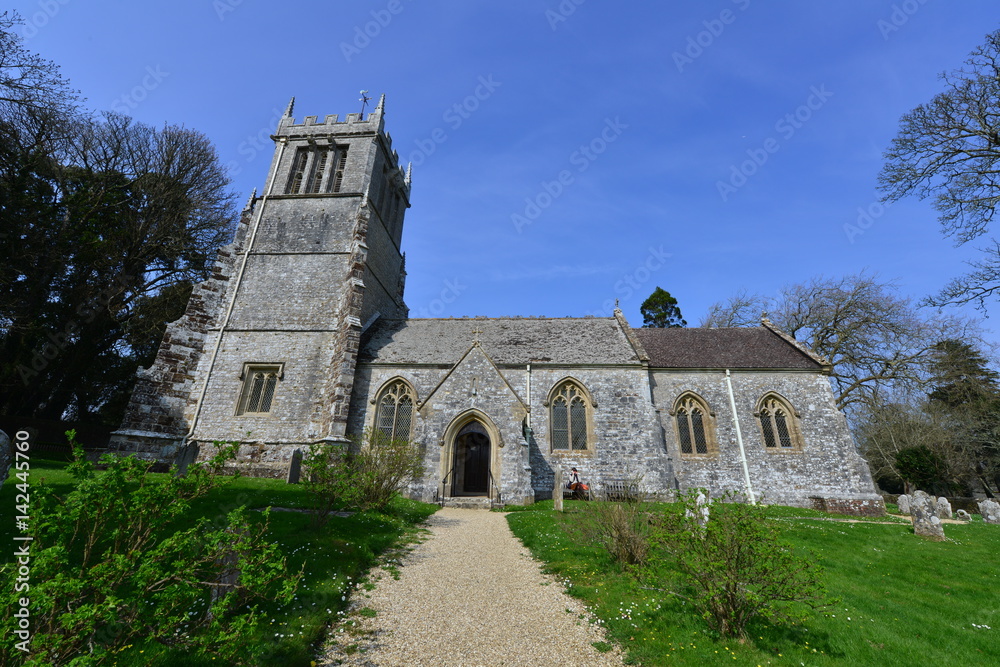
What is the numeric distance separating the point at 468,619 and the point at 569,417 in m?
13.7

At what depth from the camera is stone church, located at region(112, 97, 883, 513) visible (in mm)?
16750

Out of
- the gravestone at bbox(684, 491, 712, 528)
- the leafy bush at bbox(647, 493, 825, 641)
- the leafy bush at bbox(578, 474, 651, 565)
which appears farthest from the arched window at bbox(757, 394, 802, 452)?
the leafy bush at bbox(647, 493, 825, 641)

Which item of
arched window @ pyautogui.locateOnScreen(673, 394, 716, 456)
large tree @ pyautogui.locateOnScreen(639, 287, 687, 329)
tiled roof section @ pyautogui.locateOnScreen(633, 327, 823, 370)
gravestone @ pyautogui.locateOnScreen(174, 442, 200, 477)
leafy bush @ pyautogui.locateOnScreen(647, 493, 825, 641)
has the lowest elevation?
leafy bush @ pyautogui.locateOnScreen(647, 493, 825, 641)

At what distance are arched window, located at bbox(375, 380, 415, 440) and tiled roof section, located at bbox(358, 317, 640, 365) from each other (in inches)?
51.1

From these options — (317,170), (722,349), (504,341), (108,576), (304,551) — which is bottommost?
(304,551)

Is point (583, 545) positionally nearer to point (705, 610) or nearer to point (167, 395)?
point (705, 610)

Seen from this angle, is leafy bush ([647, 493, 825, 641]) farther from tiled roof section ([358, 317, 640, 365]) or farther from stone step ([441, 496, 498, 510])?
tiled roof section ([358, 317, 640, 365])

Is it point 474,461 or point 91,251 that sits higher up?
point 91,251

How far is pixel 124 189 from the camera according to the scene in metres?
21.9

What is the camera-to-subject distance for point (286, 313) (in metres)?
20.1

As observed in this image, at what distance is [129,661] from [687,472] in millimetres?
18748

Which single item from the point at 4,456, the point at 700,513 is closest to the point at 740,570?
the point at 700,513

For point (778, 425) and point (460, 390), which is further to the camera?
point (778, 425)

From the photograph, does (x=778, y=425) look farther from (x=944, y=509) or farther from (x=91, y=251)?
(x=91, y=251)
